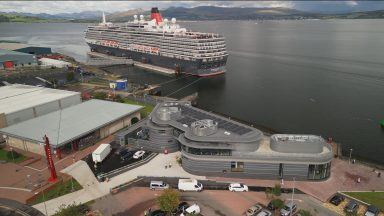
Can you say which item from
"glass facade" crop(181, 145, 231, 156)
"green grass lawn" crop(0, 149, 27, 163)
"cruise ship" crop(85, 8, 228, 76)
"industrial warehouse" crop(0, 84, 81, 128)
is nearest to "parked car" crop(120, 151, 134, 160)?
"glass facade" crop(181, 145, 231, 156)

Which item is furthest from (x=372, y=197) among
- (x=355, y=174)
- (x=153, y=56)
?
(x=153, y=56)

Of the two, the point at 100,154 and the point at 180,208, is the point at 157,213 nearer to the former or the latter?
the point at 180,208

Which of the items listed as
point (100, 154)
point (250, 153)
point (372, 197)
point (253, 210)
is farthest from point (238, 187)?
point (100, 154)

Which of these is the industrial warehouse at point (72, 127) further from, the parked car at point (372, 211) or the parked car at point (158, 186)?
the parked car at point (372, 211)

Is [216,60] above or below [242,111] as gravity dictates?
above

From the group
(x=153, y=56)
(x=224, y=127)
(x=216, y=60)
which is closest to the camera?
(x=224, y=127)

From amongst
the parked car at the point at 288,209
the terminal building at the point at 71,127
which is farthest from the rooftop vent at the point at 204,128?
the terminal building at the point at 71,127

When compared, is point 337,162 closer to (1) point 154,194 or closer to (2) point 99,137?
(1) point 154,194
